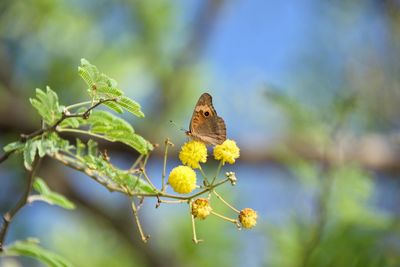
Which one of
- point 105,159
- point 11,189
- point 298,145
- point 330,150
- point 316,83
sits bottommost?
point 105,159

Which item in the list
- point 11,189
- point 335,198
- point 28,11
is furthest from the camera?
point 28,11

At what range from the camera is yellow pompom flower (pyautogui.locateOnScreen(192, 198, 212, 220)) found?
1.02m

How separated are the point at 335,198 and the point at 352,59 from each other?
5.65 feet

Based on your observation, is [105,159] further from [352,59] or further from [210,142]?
[352,59]

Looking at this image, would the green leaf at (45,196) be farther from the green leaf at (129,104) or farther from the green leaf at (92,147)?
the green leaf at (129,104)

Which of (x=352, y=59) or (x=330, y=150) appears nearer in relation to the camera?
Answer: (x=330, y=150)

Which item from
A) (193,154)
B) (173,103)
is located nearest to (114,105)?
(193,154)

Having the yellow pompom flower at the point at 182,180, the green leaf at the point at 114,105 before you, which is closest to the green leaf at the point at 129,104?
the green leaf at the point at 114,105

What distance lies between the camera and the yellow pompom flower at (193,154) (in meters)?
1.06

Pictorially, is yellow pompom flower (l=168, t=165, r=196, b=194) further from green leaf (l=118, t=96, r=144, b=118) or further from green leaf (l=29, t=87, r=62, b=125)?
green leaf (l=29, t=87, r=62, b=125)

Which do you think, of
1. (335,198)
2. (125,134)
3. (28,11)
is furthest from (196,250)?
(125,134)

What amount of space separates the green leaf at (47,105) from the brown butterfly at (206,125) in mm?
250

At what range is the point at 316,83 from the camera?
12.2 feet

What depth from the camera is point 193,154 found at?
107cm
